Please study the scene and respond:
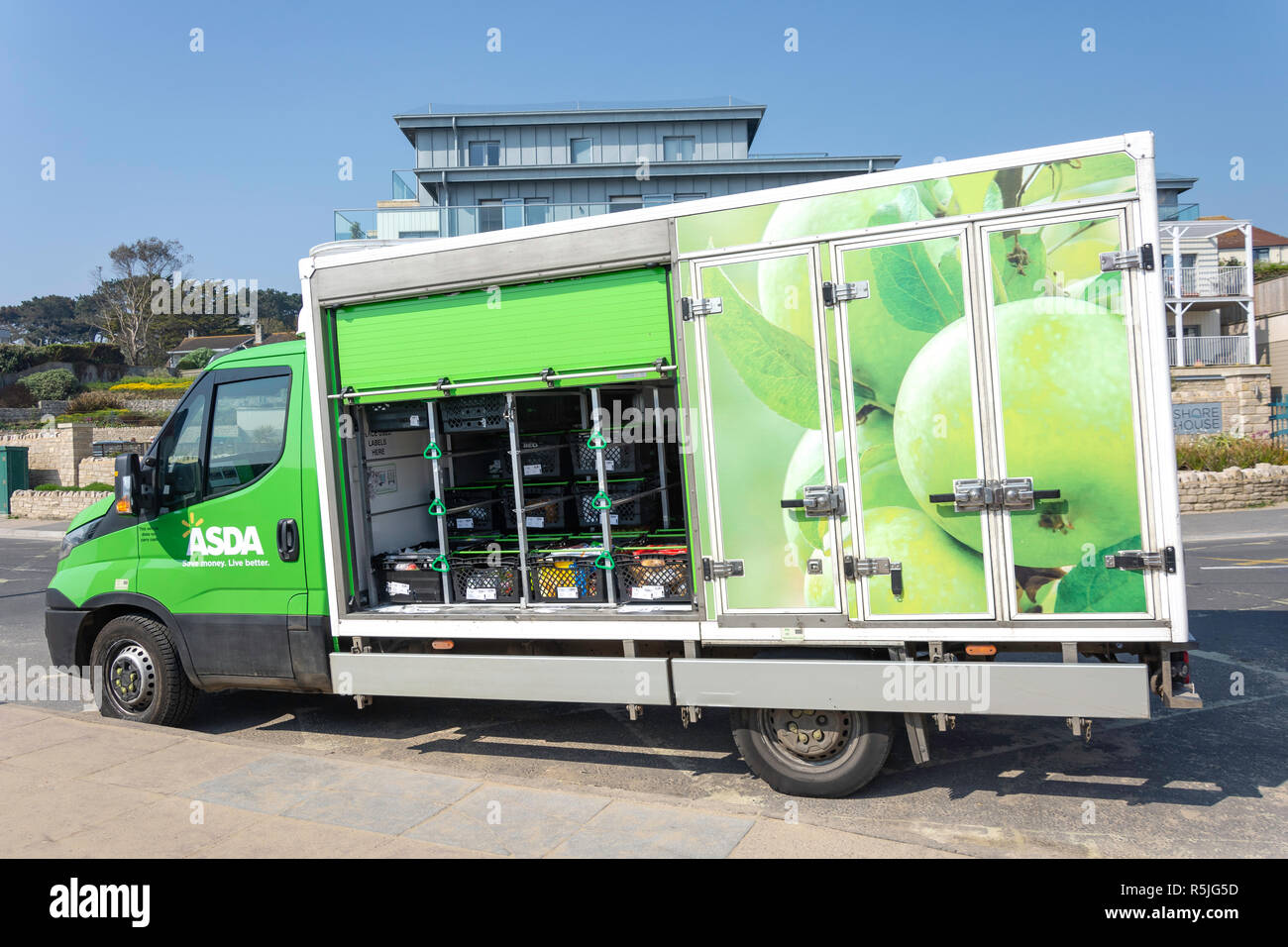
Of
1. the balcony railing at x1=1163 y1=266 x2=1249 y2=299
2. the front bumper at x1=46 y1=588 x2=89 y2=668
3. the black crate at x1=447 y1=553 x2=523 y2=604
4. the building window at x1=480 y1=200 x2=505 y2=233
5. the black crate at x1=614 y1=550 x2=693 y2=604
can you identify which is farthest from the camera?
the balcony railing at x1=1163 y1=266 x2=1249 y2=299

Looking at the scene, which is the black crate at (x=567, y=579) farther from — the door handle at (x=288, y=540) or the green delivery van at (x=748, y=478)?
the door handle at (x=288, y=540)

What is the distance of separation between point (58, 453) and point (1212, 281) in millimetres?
41888

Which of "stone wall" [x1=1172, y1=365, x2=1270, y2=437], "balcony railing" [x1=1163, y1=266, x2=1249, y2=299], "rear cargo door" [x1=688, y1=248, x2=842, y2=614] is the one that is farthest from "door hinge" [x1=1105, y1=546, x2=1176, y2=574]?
"balcony railing" [x1=1163, y1=266, x2=1249, y2=299]

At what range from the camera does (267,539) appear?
628 centimetres

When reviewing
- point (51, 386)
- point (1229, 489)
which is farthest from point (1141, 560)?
point (51, 386)

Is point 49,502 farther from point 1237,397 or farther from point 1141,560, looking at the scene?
point 1237,397

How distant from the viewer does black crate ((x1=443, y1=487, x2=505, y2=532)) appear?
6.88 meters

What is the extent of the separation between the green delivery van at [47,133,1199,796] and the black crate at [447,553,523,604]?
0.03 m

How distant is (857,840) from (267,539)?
420 cm

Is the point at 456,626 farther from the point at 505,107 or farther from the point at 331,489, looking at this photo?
the point at 505,107

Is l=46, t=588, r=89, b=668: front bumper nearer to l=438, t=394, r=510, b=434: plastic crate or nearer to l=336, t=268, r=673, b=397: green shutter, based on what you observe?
l=336, t=268, r=673, b=397: green shutter

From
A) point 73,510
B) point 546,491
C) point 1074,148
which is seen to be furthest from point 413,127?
point 1074,148

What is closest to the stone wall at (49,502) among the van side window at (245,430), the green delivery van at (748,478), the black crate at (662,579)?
the green delivery van at (748,478)

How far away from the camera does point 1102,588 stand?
4.37 meters
